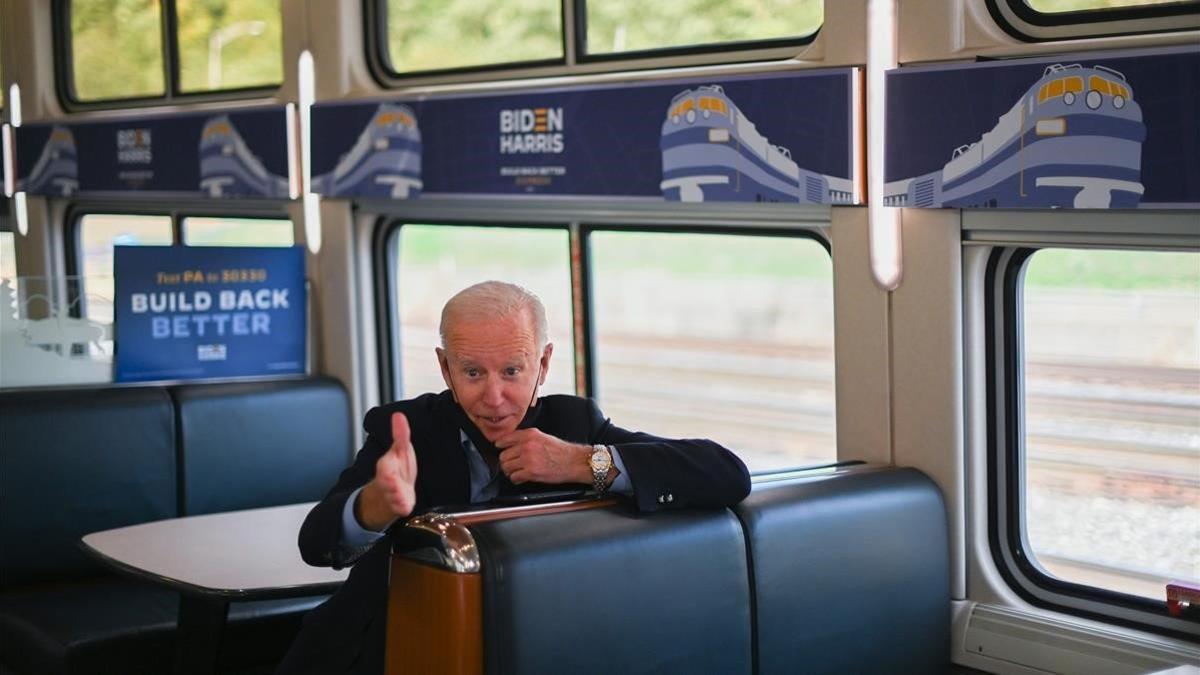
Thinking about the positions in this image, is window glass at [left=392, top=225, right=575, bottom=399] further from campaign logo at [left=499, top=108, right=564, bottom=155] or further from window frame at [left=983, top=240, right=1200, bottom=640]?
window frame at [left=983, top=240, right=1200, bottom=640]

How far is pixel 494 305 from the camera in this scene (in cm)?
291

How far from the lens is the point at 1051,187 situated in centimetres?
321

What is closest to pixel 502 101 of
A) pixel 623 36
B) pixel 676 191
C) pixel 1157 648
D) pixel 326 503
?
pixel 623 36

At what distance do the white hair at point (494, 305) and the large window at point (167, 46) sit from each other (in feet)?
11.3

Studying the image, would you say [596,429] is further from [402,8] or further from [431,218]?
[402,8]

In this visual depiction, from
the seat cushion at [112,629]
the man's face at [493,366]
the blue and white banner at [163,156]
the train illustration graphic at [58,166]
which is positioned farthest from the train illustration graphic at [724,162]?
the train illustration graphic at [58,166]

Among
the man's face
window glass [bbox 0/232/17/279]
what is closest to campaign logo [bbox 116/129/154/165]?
window glass [bbox 0/232/17/279]

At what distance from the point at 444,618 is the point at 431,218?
2774 mm

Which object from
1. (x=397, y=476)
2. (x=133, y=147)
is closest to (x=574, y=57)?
(x=397, y=476)

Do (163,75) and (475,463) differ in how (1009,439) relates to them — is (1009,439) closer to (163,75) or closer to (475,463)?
(475,463)

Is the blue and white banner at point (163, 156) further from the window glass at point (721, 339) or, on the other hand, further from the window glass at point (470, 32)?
the window glass at point (721, 339)

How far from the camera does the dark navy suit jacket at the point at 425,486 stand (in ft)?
9.28

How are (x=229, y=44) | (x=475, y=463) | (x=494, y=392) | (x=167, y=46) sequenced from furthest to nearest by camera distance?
(x=167, y=46) < (x=229, y=44) < (x=475, y=463) < (x=494, y=392)

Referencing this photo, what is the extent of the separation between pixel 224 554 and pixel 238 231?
2.99 m
